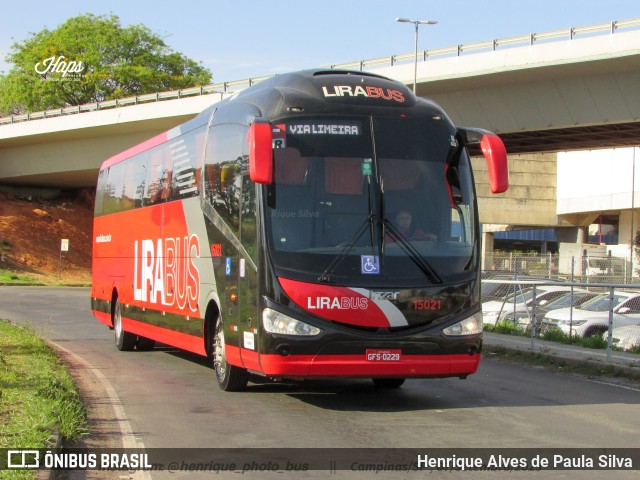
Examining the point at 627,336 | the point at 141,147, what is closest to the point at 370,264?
the point at 141,147

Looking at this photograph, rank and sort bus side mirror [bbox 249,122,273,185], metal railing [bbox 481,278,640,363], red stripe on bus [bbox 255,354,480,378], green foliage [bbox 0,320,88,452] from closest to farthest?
green foliage [bbox 0,320,88,452], bus side mirror [bbox 249,122,273,185], red stripe on bus [bbox 255,354,480,378], metal railing [bbox 481,278,640,363]

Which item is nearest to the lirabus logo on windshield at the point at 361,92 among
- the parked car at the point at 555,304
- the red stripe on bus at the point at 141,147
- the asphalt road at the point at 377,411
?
the asphalt road at the point at 377,411

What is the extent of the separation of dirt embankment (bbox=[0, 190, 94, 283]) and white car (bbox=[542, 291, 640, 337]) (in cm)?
4135

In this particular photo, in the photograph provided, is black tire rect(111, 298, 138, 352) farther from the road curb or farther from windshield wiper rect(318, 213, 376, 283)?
windshield wiper rect(318, 213, 376, 283)

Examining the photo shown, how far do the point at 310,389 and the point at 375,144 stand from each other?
349cm

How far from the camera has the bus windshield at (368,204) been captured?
10.2m

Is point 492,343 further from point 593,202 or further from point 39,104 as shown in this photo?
point 39,104

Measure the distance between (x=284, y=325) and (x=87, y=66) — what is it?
76.3 m

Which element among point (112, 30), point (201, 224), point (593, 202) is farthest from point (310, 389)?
point (112, 30)

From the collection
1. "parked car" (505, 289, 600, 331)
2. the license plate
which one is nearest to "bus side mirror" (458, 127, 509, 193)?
the license plate

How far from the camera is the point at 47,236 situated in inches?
2504

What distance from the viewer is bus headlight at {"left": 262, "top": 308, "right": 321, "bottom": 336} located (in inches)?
394

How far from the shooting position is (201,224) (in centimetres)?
1307

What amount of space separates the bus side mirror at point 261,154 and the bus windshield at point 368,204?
50 centimetres
